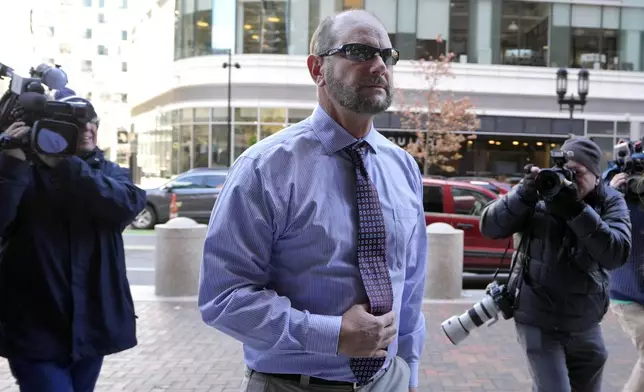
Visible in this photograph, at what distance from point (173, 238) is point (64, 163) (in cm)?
604

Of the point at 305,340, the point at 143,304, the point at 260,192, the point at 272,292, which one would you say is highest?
the point at 260,192

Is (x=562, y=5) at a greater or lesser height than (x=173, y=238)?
greater

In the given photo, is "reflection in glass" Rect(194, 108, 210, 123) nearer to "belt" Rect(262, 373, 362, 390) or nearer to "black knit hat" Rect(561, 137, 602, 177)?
"black knit hat" Rect(561, 137, 602, 177)

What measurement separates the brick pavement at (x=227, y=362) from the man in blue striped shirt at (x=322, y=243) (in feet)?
11.7

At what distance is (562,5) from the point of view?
3653cm

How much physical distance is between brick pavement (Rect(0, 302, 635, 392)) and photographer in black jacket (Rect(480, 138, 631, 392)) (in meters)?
2.07

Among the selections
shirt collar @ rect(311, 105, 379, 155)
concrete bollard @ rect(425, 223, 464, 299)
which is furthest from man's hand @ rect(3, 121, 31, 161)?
concrete bollard @ rect(425, 223, 464, 299)

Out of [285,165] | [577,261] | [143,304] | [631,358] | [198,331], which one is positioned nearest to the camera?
[285,165]

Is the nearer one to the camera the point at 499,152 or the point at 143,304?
the point at 143,304

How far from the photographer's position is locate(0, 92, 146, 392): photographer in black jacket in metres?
3.15

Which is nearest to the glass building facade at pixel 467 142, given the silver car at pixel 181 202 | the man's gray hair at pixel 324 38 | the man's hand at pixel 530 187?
the silver car at pixel 181 202

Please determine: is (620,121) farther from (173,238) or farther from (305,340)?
(305,340)

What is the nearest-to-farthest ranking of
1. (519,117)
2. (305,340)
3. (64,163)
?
(305,340) < (64,163) < (519,117)

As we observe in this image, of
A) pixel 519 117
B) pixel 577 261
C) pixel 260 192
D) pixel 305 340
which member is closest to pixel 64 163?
pixel 260 192
